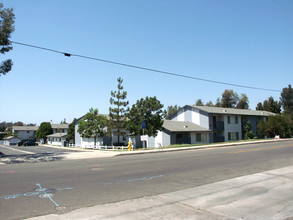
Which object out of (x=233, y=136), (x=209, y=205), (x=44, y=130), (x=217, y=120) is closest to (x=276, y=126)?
(x=233, y=136)

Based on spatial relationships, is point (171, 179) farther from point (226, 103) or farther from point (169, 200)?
point (226, 103)

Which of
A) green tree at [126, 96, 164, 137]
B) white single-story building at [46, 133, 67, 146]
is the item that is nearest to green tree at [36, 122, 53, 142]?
white single-story building at [46, 133, 67, 146]

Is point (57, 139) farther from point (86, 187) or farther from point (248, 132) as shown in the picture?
point (86, 187)

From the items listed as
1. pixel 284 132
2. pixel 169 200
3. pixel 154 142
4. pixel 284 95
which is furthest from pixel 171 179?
pixel 284 95

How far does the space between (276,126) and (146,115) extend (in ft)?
88.4

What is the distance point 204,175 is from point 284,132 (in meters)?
45.1

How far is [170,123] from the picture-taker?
43688mm

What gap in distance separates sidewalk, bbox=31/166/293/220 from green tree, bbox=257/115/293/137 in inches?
1683

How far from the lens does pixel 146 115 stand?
36.7 meters

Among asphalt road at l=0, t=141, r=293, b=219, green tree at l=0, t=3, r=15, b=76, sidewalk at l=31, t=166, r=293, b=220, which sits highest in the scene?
green tree at l=0, t=3, r=15, b=76

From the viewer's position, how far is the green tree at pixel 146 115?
119ft

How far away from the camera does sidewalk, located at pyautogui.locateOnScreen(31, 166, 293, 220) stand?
5.89 metres

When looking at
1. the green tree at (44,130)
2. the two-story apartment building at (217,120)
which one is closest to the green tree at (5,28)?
the two-story apartment building at (217,120)

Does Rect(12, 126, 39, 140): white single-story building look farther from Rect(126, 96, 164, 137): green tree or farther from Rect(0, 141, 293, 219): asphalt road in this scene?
Rect(0, 141, 293, 219): asphalt road
